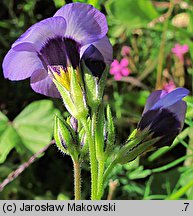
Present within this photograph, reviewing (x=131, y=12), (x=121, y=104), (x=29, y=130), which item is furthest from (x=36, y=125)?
(x=131, y=12)

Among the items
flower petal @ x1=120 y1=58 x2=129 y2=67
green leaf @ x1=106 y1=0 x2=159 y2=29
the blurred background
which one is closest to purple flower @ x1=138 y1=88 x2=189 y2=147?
the blurred background

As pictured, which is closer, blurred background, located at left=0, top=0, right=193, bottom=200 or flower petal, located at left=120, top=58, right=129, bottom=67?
blurred background, located at left=0, top=0, right=193, bottom=200

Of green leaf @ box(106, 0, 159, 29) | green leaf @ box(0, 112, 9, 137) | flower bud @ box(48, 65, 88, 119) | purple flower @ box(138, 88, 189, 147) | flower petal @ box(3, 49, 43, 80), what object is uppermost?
flower petal @ box(3, 49, 43, 80)

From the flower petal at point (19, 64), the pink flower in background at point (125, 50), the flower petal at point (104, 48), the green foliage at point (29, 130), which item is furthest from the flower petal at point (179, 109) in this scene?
the pink flower in background at point (125, 50)

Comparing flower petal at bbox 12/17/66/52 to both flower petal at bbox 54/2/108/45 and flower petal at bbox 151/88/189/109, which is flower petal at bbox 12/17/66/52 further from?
flower petal at bbox 151/88/189/109
